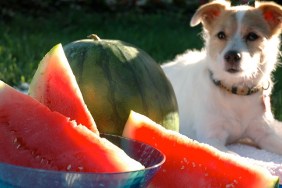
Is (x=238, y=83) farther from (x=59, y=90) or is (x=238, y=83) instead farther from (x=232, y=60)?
(x=59, y=90)

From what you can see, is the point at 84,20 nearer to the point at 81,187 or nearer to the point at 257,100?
the point at 257,100

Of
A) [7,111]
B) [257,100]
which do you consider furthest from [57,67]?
[257,100]

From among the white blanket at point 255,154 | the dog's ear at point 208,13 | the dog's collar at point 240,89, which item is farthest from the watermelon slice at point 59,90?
the dog's ear at point 208,13

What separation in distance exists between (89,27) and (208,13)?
15.3 ft

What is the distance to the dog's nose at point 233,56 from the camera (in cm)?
362

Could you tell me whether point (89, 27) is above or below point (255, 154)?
below

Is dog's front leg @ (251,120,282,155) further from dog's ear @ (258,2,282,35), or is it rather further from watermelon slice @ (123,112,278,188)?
watermelon slice @ (123,112,278,188)

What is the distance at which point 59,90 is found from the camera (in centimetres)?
163

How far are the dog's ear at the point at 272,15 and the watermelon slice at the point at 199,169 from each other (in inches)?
95.7

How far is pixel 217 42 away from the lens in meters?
3.85

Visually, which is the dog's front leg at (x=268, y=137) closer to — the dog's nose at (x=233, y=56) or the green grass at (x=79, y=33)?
the dog's nose at (x=233, y=56)

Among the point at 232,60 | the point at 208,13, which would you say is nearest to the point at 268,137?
the point at 232,60

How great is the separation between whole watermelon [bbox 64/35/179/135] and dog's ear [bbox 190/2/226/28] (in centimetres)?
178

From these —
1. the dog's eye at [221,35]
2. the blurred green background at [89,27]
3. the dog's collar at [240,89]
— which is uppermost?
the dog's eye at [221,35]
